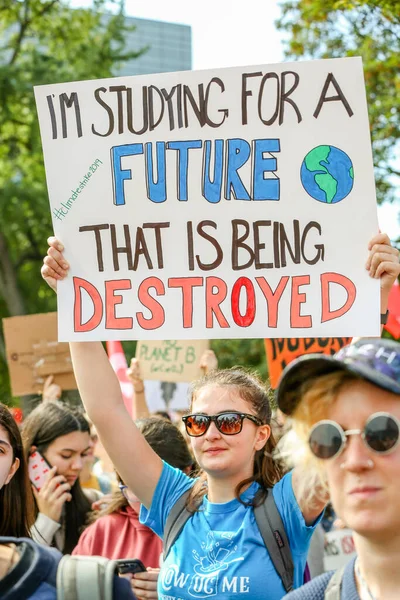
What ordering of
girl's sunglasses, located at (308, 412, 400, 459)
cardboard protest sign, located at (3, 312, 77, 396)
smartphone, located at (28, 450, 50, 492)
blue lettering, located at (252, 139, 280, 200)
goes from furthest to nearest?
cardboard protest sign, located at (3, 312, 77, 396)
smartphone, located at (28, 450, 50, 492)
blue lettering, located at (252, 139, 280, 200)
girl's sunglasses, located at (308, 412, 400, 459)

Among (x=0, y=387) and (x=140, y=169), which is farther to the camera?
(x=0, y=387)

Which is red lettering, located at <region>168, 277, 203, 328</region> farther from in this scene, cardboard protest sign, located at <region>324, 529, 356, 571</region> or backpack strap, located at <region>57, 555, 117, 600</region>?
cardboard protest sign, located at <region>324, 529, 356, 571</region>

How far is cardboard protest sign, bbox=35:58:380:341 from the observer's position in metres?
3.00

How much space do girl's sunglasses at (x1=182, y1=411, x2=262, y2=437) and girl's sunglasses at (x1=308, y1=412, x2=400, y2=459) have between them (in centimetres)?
122

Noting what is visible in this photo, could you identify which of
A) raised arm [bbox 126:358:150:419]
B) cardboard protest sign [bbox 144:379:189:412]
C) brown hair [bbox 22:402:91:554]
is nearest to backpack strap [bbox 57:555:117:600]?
A: brown hair [bbox 22:402:91:554]

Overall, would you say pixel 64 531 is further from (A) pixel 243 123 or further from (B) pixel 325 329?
(A) pixel 243 123

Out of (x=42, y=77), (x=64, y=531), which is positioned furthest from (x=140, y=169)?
(x=42, y=77)

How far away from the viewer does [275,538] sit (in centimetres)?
263

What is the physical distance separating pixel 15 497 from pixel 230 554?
0.73m

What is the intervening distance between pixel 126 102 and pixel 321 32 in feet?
29.7

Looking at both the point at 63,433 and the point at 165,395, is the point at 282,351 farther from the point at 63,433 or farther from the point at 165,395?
the point at 63,433

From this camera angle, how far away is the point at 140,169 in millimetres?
3229

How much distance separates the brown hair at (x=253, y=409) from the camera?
9.61 ft

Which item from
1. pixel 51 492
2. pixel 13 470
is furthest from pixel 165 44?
pixel 13 470
